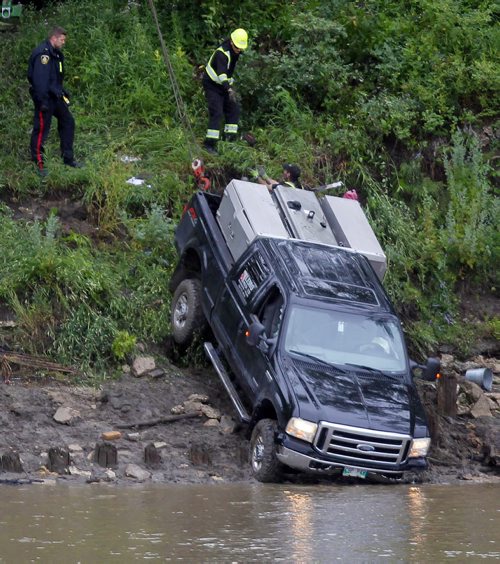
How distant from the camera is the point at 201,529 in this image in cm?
982

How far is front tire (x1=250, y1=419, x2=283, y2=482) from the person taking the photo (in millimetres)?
12070

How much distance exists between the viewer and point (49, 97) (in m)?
17.2

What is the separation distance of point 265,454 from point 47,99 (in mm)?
7099

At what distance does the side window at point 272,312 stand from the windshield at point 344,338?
0.18 metres

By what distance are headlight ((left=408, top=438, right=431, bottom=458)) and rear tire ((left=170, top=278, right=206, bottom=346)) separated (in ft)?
10.7

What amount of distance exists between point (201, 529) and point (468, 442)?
483 centimetres

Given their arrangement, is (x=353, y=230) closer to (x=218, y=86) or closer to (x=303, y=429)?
(x=303, y=429)

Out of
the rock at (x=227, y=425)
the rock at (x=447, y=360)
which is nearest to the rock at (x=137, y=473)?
the rock at (x=227, y=425)

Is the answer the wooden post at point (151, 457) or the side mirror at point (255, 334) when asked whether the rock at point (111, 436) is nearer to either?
the wooden post at point (151, 457)

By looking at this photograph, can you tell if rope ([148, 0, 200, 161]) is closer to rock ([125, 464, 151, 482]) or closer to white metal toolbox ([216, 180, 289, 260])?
white metal toolbox ([216, 180, 289, 260])

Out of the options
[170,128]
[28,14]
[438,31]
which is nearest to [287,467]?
[170,128]

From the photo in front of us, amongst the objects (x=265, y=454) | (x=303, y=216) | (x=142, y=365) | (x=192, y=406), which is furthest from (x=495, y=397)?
(x=142, y=365)

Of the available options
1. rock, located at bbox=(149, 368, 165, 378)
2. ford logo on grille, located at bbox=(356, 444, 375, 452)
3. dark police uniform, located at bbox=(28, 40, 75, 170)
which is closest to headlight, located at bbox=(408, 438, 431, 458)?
ford logo on grille, located at bbox=(356, 444, 375, 452)

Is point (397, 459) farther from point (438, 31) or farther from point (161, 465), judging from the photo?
point (438, 31)
